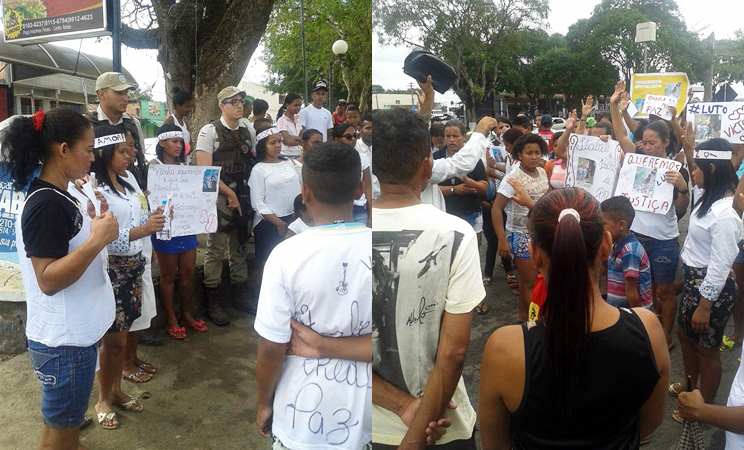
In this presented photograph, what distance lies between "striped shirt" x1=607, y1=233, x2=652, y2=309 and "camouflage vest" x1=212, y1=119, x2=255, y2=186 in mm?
2486

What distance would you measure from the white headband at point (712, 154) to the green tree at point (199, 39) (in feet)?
7.37

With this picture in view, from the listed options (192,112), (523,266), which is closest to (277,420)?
(523,266)

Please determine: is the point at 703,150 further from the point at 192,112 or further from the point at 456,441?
the point at 192,112

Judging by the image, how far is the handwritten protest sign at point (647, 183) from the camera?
2125 millimetres

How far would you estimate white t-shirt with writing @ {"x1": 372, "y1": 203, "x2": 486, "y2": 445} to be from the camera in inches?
34.7

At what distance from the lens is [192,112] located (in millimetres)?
4062

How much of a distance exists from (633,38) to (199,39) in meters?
2.77

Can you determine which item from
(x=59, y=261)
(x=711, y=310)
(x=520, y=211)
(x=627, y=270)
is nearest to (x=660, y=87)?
(x=520, y=211)

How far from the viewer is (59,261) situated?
1954mm

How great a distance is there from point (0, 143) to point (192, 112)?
1.92 m

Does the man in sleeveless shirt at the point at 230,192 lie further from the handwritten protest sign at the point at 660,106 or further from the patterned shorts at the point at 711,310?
the patterned shorts at the point at 711,310

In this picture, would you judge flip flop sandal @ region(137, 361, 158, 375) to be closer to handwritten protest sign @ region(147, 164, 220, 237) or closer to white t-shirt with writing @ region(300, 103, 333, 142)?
handwritten protest sign @ region(147, 164, 220, 237)

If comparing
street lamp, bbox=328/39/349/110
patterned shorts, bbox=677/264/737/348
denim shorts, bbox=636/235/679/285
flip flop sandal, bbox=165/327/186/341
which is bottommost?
flip flop sandal, bbox=165/327/186/341

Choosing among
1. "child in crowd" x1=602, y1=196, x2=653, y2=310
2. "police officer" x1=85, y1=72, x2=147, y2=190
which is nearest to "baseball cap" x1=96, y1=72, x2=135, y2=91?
"police officer" x1=85, y1=72, x2=147, y2=190
